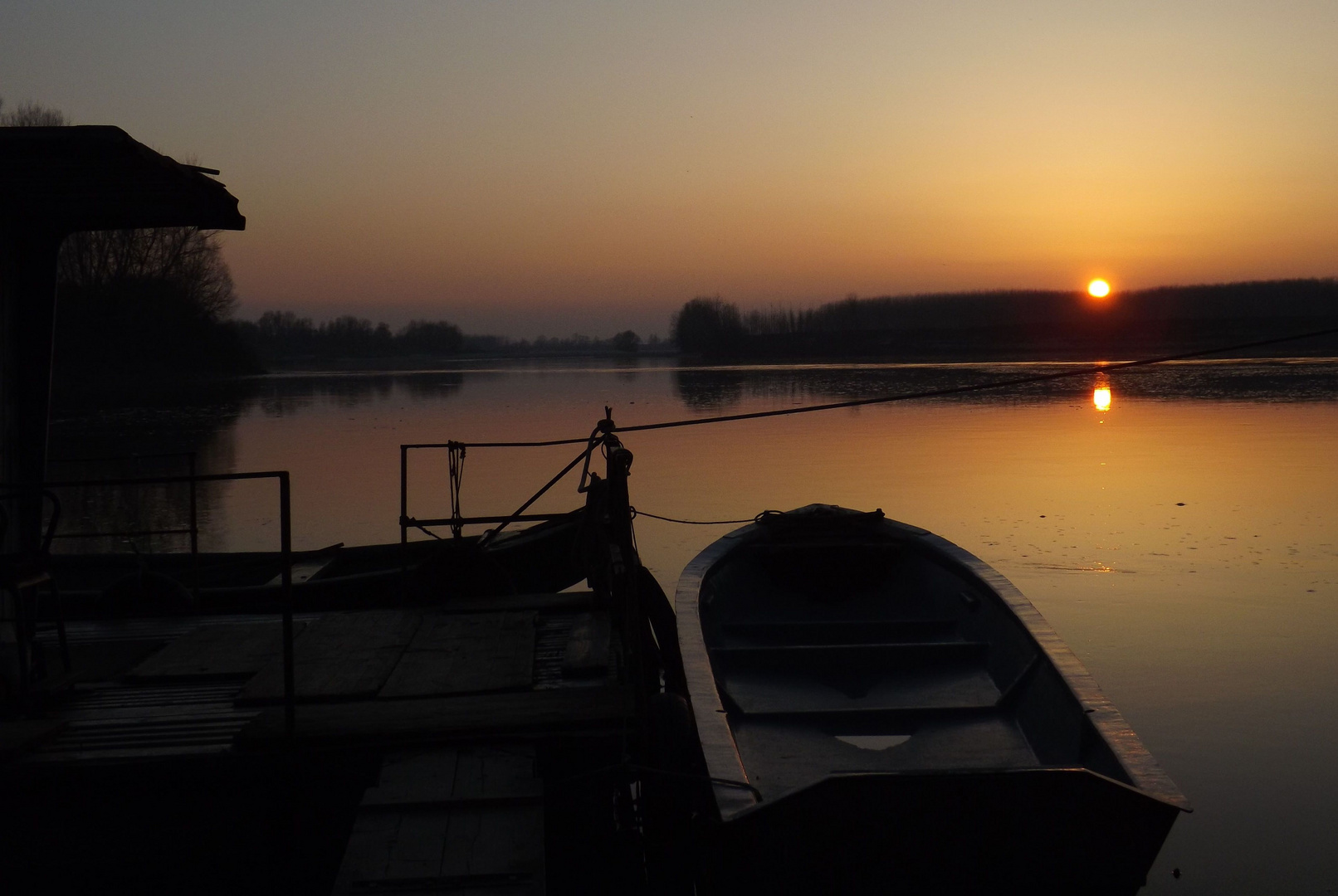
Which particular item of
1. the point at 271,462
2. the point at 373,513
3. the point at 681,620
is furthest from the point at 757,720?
the point at 271,462

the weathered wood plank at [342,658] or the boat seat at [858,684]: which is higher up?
the weathered wood plank at [342,658]

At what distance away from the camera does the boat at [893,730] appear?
12.2ft

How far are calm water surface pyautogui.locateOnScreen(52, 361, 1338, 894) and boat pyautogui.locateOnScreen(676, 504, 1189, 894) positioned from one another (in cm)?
121

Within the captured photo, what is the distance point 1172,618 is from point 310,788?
24.6 feet

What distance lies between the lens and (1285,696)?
7191 mm

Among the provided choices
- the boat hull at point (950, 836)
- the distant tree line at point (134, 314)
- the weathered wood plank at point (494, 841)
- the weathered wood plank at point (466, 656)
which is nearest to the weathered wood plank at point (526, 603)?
the weathered wood plank at point (466, 656)

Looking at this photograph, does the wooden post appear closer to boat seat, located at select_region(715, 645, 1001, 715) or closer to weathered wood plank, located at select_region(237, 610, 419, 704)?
weathered wood plank, located at select_region(237, 610, 419, 704)

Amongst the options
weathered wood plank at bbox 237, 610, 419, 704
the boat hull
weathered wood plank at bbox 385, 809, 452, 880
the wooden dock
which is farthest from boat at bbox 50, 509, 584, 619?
the boat hull

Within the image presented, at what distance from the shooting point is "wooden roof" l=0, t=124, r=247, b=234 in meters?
5.04

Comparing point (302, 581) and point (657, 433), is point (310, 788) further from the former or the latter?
point (657, 433)

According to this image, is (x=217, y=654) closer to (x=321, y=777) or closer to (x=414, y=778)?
(x=321, y=777)

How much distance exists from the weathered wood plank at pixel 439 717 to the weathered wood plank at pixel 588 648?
1.21 feet

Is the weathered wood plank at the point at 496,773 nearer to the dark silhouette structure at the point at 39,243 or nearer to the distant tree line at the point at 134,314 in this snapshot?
the dark silhouette structure at the point at 39,243

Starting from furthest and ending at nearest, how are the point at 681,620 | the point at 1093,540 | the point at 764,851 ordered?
the point at 1093,540, the point at 681,620, the point at 764,851
